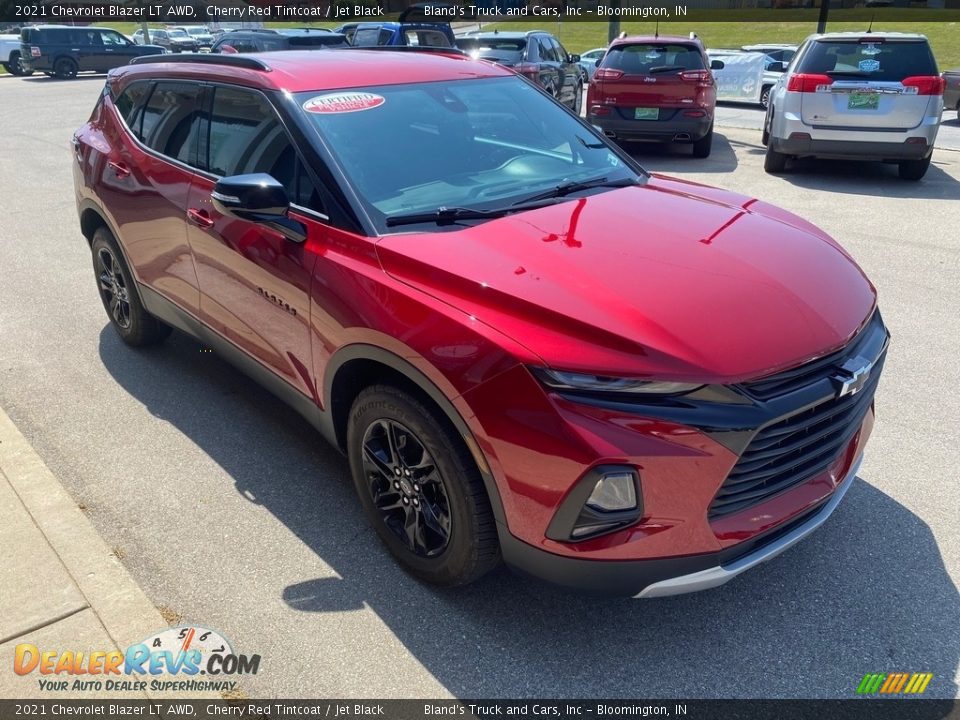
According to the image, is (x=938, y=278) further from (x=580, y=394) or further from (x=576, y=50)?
A: (x=576, y=50)

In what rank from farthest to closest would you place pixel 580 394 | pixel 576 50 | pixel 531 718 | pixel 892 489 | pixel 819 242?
pixel 576 50 < pixel 892 489 < pixel 819 242 < pixel 531 718 < pixel 580 394

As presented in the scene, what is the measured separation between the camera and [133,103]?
4.59m

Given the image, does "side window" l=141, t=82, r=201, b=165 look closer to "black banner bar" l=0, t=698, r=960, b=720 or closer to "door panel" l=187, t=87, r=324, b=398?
"door panel" l=187, t=87, r=324, b=398

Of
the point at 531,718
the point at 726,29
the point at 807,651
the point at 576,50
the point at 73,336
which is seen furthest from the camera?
the point at 726,29

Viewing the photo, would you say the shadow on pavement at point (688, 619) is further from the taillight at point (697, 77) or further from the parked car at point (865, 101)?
the taillight at point (697, 77)

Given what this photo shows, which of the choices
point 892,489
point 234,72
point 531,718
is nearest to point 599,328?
point 531,718

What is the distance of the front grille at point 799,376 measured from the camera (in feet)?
7.57

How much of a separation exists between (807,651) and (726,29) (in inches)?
1858

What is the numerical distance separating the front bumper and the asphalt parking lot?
0.25 metres

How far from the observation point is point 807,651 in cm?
263

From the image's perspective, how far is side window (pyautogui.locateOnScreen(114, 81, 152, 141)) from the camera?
447cm

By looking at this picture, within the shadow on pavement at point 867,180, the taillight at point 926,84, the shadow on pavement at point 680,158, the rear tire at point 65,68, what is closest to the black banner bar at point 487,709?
the shadow on pavement at point 867,180

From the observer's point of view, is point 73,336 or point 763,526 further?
point 73,336

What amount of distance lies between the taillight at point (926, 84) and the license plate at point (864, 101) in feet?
1.16
